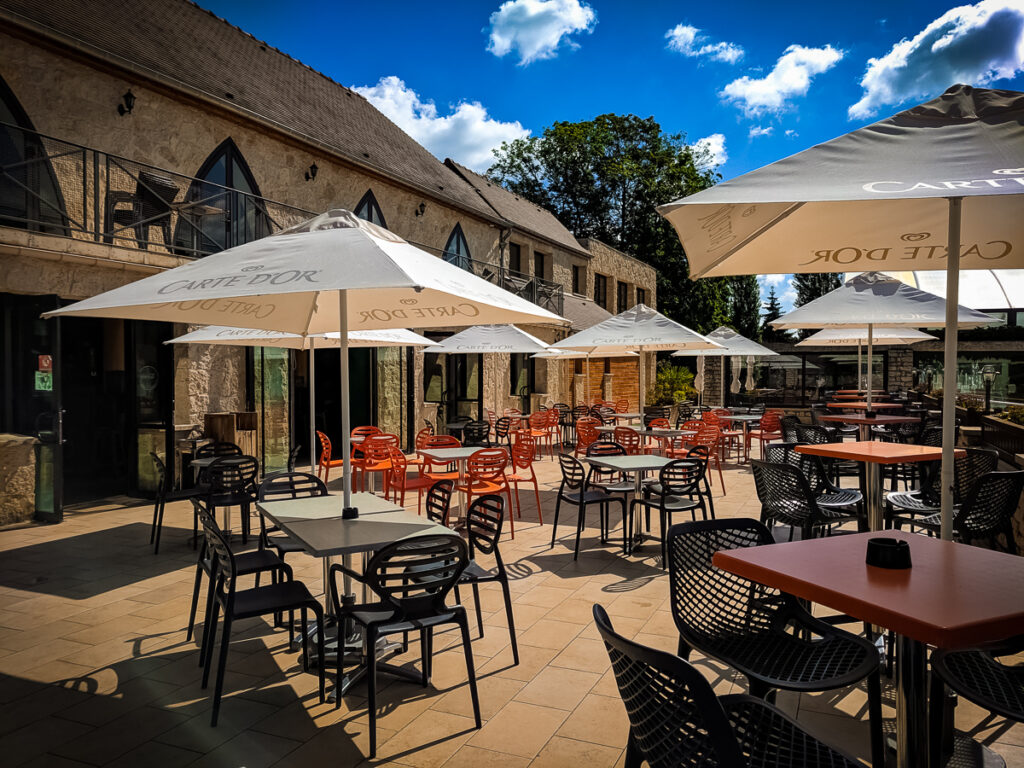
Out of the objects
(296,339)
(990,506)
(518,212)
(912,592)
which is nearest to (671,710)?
(912,592)

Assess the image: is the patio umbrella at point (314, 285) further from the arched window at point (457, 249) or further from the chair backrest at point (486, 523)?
the arched window at point (457, 249)

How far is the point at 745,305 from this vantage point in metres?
39.1

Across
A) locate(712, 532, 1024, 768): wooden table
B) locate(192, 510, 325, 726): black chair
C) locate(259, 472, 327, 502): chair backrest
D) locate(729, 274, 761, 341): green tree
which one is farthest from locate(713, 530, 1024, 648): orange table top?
locate(729, 274, 761, 341): green tree

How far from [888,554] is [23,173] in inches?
371

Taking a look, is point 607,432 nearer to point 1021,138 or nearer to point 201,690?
point 201,690

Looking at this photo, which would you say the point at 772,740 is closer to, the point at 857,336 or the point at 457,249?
the point at 857,336

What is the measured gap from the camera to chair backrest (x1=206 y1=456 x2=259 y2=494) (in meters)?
6.09

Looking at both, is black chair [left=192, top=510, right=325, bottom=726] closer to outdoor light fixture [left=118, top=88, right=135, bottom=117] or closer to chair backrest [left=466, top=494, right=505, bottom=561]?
chair backrest [left=466, top=494, right=505, bottom=561]

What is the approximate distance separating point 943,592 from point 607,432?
8.51 metres

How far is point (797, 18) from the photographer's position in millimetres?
14055

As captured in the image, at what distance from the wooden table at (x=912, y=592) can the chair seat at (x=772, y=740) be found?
1.16ft

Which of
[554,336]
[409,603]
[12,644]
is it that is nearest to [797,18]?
[554,336]

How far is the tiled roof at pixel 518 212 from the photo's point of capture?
1962 centimetres

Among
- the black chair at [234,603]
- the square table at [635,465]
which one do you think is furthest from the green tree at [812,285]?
the black chair at [234,603]
